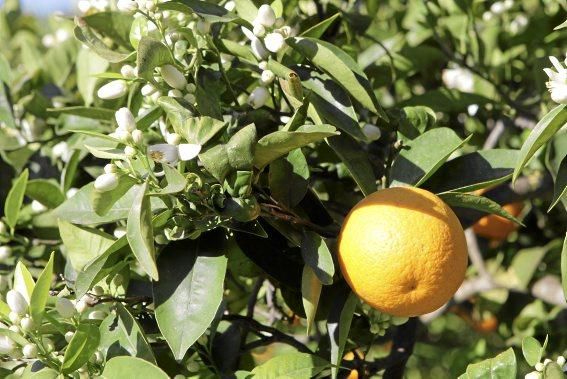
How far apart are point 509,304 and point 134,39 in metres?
1.51

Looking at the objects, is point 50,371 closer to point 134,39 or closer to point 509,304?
point 134,39

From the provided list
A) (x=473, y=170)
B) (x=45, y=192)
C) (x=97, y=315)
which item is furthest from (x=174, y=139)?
(x=45, y=192)

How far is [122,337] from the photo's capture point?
1.24 metres

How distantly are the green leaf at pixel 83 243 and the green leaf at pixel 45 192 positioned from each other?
0.23 m

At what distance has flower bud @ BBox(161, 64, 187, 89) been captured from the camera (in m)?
1.20

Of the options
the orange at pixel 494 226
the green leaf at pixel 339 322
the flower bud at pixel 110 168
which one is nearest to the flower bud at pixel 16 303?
the flower bud at pixel 110 168

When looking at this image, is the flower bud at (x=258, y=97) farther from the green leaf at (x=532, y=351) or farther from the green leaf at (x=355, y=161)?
the green leaf at (x=532, y=351)

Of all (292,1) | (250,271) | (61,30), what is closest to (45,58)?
(61,30)

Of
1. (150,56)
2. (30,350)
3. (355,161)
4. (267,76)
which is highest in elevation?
(150,56)

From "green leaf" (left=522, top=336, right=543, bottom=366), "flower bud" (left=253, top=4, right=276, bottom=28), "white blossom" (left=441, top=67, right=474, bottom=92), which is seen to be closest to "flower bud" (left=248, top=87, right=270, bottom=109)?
"flower bud" (left=253, top=4, right=276, bottom=28)

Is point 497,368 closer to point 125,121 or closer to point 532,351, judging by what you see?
point 532,351

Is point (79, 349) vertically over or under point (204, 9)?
under

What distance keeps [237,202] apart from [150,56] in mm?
236

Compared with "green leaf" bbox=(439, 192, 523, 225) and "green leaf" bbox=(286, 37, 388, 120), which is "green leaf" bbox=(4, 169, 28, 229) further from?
"green leaf" bbox=(439, 192, 523, 225)
